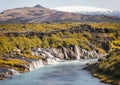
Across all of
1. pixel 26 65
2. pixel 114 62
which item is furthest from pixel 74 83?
pixel 26 65

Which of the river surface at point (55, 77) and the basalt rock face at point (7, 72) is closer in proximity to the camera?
the river surface at point (55, 77)

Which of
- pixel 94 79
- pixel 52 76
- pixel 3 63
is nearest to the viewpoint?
pixel 94 79

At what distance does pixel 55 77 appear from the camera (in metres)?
159

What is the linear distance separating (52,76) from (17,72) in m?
22.2

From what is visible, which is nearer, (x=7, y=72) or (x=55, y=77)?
(x=55, y=77)

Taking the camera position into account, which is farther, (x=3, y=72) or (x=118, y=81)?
(x=3, y=72)

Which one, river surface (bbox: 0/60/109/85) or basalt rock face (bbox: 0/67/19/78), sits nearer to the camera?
river surface (bbox: 0/60/109/85)

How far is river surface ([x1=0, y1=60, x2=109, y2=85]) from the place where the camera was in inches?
5659

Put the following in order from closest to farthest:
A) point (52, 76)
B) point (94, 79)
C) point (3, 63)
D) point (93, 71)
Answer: point (94, 79) < point (52, 76) < point (93, 71) < point (3, 63)

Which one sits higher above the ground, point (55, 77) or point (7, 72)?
point (55, 77)

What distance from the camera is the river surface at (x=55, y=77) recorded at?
143750 millimetres

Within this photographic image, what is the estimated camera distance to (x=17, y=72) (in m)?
176

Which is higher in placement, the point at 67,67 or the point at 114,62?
the point at 114,62

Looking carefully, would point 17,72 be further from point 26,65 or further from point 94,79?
point 94,79
